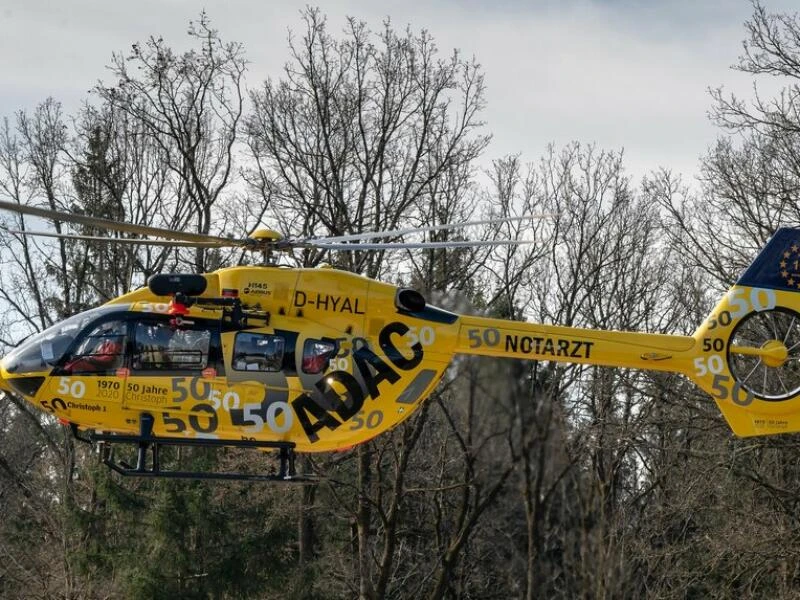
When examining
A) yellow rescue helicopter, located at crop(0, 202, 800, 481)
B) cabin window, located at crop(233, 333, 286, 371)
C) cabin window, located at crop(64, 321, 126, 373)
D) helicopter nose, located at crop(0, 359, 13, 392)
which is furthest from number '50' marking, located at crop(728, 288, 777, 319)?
helicopter nose, located at crop(0, 359, 13, 392)

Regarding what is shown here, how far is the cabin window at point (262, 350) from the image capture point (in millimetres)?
13289

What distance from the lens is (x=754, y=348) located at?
1460 cm

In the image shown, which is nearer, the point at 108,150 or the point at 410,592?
the point at 410,592

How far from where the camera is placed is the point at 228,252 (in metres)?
28.4

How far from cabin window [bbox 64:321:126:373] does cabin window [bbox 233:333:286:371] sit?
151 centimetres

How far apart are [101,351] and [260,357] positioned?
2027 millimetres

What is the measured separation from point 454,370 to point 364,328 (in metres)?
3.07

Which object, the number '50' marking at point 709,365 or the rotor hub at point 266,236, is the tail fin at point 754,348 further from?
the rotor hub at point 266,236

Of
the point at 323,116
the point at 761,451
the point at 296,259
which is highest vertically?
the point at 323,116

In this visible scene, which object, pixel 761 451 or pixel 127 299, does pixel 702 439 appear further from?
pixel 127 299

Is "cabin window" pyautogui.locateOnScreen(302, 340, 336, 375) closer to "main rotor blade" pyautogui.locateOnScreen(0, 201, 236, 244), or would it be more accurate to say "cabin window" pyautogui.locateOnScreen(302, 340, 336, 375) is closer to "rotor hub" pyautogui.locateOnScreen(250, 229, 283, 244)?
"rotor hub" pyautogui.locateOnScreen(250, 229, 283, 244)

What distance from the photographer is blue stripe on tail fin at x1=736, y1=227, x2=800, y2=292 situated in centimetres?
1484

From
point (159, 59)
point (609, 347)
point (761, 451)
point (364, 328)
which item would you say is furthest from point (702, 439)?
point (159, 59)

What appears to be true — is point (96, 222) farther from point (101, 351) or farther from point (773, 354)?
point (773, 354)
